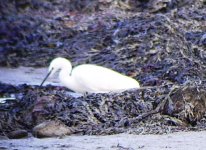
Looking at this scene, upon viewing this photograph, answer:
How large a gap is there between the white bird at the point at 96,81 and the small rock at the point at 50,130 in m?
2.13

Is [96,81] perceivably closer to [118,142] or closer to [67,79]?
[67,79]

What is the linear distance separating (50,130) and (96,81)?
2933mm

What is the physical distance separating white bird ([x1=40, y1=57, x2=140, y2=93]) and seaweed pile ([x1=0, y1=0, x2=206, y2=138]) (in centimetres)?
29

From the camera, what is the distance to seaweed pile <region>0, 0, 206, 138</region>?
8570 mm

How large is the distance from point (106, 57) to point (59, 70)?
1.61m

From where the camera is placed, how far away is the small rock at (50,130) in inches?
318

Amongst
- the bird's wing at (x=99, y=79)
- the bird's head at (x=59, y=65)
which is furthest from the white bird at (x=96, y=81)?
the bird's head at (x=59, y=65)

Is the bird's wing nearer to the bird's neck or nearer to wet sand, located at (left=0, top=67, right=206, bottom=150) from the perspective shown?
the bird's neck

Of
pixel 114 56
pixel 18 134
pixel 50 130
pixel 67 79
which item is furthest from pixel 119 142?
pixel 114 56

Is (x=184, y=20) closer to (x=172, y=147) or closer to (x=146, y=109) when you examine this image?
(x=146, y=109)

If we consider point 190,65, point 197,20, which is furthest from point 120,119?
point 197,20

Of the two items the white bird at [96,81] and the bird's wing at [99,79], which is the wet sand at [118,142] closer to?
the white bird at [96,81]

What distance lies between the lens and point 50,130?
812 cm

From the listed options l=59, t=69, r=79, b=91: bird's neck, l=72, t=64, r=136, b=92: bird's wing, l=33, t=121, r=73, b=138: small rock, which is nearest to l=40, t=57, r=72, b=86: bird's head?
l=59, t=69, r=79, b=91: bird's neck
